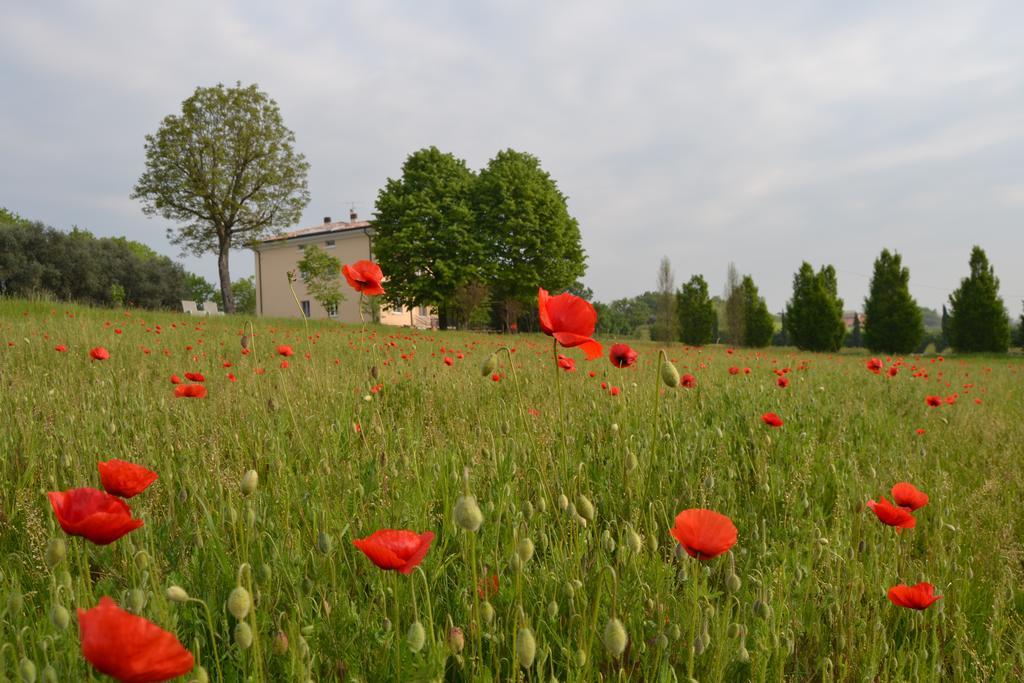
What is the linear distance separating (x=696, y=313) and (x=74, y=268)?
41.7m

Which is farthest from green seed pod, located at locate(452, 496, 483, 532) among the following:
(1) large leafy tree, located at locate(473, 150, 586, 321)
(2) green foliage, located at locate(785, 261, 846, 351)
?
(2) green foliage, located at locate(785, 261, 846, 351)

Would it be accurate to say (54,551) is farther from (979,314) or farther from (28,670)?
(979,314)

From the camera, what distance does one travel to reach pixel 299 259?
143ft

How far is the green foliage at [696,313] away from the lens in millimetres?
36312

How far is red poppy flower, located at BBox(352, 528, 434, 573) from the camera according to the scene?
3.15 ft

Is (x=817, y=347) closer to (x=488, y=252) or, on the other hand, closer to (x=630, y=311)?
(x=488, y=252)

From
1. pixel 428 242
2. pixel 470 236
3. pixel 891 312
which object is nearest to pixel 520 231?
pixel 470 236

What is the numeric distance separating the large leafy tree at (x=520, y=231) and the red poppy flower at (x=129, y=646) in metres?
29.5

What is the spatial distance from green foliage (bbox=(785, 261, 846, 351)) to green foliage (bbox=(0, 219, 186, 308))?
3917 centimetres

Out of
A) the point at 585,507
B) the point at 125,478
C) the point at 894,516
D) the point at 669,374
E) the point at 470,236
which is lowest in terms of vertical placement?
the point at 894,516

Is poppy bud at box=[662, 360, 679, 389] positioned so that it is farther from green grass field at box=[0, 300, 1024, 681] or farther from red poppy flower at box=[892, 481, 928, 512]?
red poppy flower at box=[892, 481, 928, 512]

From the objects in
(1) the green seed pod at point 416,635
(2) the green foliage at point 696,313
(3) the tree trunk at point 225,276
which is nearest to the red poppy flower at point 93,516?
(1) the green seed pod at point 416,635

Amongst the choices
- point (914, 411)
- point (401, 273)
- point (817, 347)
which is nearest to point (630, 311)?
point (817, 347)

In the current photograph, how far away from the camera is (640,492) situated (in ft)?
7.12
